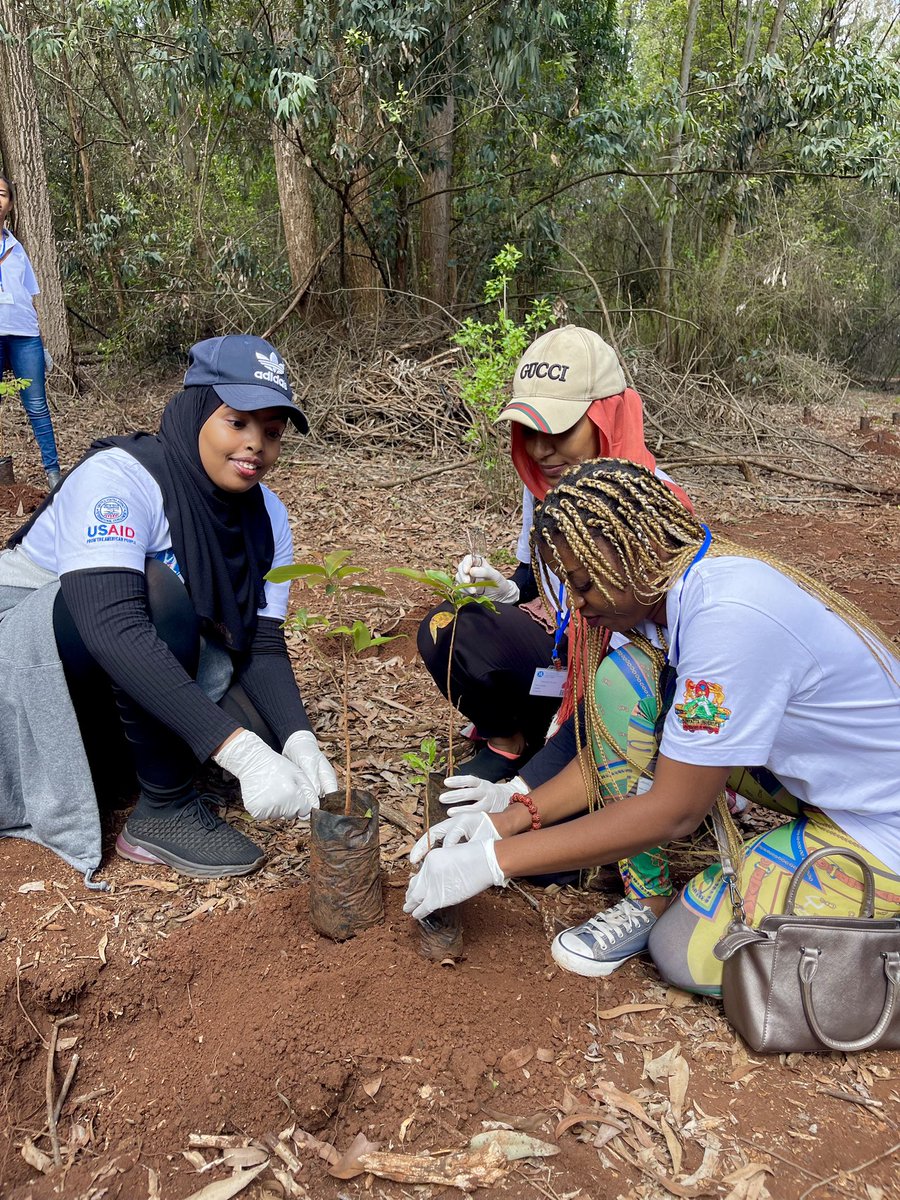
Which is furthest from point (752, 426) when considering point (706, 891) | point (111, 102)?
point (111, 102)

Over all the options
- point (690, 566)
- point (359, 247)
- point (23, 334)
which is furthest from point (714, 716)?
point (359, 247)

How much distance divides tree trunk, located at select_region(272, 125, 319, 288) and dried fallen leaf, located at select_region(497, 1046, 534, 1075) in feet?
22.9

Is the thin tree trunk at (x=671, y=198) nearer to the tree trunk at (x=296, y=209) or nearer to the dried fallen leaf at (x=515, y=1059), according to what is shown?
the tree trunk at (x=296, y=209)

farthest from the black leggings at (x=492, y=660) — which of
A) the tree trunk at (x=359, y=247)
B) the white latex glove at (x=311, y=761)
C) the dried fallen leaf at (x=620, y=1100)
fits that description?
A: the tree trunk at (x=359, y=247)

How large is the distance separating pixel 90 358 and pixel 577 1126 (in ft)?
33.4

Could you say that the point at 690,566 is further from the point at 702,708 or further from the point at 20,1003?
the point at 20,1003

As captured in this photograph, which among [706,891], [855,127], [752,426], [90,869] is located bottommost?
[752,426]

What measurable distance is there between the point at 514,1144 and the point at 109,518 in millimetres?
1548

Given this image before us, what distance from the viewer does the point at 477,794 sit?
6.84 feet

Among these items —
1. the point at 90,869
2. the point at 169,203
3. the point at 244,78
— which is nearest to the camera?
the point at 90,869

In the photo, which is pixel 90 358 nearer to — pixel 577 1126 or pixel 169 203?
pixel 169 203

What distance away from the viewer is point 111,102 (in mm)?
9781

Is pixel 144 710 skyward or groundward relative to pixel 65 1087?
skyward

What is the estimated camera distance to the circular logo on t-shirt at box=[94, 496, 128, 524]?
1.97 metres
